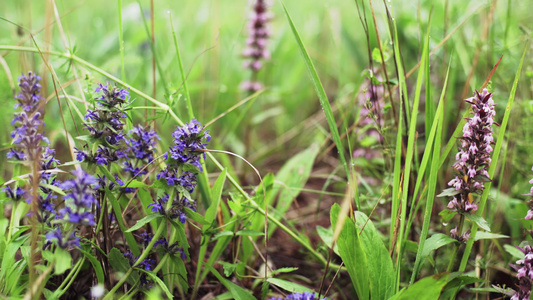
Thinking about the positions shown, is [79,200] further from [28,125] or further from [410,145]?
[410,145]

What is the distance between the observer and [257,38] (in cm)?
321

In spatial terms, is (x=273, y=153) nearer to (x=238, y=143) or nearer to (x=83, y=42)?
(x=238, y=143)

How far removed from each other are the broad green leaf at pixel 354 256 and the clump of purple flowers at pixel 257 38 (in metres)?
1.93

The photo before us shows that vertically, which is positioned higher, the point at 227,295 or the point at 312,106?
the point at 312,106

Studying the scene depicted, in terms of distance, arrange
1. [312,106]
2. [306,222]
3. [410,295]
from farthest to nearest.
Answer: [312,106], [306,222], [410,295]

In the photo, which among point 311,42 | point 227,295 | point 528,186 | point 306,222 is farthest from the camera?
point 311,42

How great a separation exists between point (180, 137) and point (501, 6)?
3007 mm

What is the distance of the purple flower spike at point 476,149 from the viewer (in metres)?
1.34

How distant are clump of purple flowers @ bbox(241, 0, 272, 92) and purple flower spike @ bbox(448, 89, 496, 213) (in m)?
2.00

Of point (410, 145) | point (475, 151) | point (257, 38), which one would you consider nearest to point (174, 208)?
point (410, 145)

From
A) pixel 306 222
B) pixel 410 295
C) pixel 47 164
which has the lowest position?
pixel 306 222

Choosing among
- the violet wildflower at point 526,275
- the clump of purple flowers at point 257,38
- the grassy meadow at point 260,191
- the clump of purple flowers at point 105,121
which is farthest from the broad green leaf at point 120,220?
the clump of purple flowers at point 257,38

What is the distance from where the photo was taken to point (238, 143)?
120 inches

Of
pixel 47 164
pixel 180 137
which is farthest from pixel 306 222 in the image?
pixel 47 164
